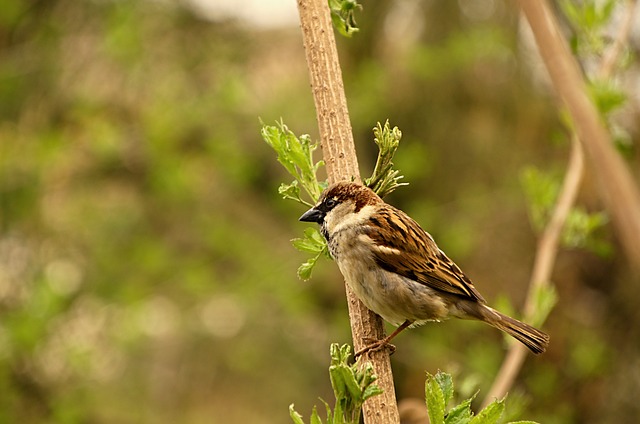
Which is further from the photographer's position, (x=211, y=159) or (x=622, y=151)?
(x=211, y=159)

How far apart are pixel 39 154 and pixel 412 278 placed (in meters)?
3.84

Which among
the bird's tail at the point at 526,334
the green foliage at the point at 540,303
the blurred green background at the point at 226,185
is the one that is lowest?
the bird's tail at the point at 526,334

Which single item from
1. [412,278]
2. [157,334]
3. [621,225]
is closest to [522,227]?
[157,334]

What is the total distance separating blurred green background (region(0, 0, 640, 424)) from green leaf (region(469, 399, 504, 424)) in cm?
405

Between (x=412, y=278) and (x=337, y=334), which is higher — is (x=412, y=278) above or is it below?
below

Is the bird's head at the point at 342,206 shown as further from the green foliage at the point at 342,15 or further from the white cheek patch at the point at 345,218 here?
the green foliage at the point at 342,15

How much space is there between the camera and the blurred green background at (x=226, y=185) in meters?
5.83

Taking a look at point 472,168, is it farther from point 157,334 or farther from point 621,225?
point 621,225

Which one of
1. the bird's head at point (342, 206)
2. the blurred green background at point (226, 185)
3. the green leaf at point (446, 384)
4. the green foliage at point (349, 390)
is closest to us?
the green foliage at point (349, 390)

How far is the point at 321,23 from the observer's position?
172 centimetres

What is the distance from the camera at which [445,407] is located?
1445 mm

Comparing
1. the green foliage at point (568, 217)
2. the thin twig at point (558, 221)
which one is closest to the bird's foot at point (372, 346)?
the thin twig at point (558, 221)

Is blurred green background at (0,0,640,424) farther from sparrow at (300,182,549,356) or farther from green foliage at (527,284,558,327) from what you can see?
sparrow at (300,182,549,356)

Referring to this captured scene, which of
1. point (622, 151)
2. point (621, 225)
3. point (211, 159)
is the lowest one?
point (621, 225)
